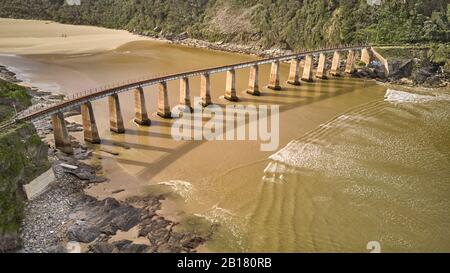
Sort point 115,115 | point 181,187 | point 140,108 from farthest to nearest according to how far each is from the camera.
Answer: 1. point 140,108
2. point 115,115
3. point 181,187

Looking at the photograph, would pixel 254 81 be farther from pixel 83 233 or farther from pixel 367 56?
pixel 83 233

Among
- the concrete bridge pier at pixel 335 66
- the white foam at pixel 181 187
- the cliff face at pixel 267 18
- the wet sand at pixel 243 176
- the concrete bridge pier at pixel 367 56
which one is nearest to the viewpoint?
the wet sand at pixel 243 176

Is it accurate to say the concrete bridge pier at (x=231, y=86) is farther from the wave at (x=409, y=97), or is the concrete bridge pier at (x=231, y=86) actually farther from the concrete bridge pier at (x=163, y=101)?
the wave at (x=409, y=97)

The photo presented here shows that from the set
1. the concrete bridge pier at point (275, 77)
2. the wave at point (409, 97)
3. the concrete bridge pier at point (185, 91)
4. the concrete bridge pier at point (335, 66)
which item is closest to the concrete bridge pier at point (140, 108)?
the concrete bridge pier at point (185, 91)

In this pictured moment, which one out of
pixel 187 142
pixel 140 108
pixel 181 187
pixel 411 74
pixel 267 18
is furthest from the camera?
pixel 267 18

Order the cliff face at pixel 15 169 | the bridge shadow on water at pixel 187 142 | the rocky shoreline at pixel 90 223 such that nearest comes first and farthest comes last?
the cliff face at pixel 15 169 < the rocky shoreline at pixel 90 223 < the bridge shadow on water at pixel 187 142

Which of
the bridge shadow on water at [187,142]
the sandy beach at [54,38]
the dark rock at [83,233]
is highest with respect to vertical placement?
the sandy beach at [54,38]

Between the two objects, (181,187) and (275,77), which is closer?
(181,187)

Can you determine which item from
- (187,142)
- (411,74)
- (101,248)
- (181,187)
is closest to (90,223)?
(101,248)
